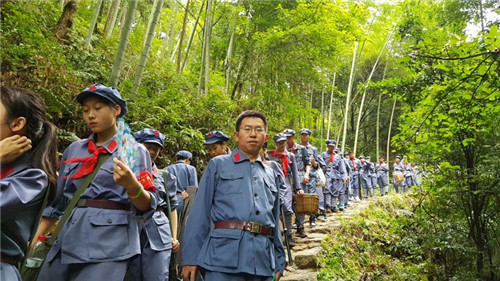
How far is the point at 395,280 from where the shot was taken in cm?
697

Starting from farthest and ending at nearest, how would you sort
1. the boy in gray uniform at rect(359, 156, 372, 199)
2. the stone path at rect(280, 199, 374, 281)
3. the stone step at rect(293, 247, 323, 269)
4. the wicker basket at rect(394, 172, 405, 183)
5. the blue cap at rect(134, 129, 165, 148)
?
1. the wicker basket at rect(394, 172, 405, 183)
2. the boy in gray uniform at rect(359, 156, 372, 199)
3. the stone step at rect(293, 247, 323, 269)
4. the stone path at rect(280, 199, 374, 281)
5. the blue cap at rect(134, 129, 165, 148)

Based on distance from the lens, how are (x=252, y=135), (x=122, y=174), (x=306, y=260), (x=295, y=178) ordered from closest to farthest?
(x=122, y=174)
(x=252, y=135)
(x=306, y=260)
(x=295, y=178)

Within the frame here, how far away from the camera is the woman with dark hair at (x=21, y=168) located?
57.9 inches

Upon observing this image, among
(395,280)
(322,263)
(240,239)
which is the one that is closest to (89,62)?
(322,263)

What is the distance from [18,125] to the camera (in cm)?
167

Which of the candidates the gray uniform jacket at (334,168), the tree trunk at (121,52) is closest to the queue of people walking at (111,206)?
the tree trunk at (121,52)

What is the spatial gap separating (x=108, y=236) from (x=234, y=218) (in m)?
0.84

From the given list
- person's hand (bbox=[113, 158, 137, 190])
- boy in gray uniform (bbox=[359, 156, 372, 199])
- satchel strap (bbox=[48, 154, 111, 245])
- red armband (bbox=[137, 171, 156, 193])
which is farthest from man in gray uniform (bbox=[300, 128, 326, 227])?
boy in gray uniform (bbox=[359, 156, 372, 199])

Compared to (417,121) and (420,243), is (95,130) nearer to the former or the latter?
(417,121)

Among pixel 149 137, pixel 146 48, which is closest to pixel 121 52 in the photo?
pixel 146 48

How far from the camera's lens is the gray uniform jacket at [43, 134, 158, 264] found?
6.14 feet

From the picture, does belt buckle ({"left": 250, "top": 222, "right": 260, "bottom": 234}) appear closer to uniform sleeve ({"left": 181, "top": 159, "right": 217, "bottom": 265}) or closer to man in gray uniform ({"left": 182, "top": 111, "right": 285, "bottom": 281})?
man in gray uniform ({"left": 182, "top": 111, "right": 285, "bottom": 281})

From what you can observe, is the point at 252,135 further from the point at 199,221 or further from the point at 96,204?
the point at 96,204

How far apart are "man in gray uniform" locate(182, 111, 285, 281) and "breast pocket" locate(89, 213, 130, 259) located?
22.1 inches
